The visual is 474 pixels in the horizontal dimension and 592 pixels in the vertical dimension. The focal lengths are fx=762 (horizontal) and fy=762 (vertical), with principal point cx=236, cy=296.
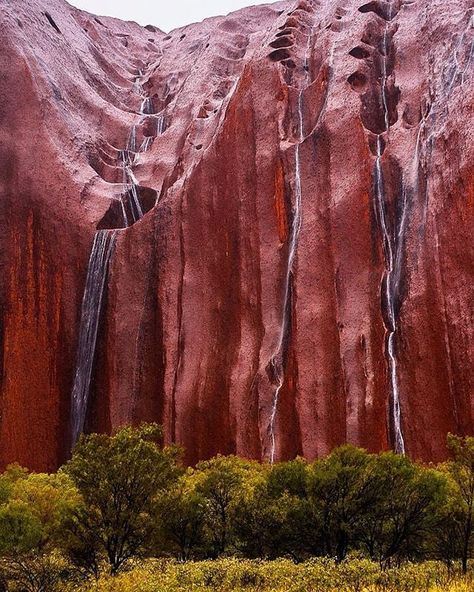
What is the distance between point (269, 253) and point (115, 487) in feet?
66.3

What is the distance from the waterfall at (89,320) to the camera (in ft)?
125

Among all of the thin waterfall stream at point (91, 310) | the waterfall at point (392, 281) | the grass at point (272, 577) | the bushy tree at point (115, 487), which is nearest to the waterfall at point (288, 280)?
the waterfall at point (392, 281)

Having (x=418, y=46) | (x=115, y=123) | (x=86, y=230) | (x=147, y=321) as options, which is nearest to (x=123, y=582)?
(x=147, y=321)

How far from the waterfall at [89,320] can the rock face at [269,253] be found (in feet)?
0.36

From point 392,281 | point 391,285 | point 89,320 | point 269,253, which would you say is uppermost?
point 269,253

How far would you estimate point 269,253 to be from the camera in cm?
3650

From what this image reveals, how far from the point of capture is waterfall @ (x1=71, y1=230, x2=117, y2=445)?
38250 mm

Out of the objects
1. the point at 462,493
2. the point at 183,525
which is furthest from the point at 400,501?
the point at 183,525

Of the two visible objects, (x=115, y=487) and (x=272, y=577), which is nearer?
(x=272, y=577)

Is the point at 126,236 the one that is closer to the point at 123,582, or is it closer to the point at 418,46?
the point at 418,46

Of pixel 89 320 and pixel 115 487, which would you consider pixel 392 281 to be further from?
pixel 115 487

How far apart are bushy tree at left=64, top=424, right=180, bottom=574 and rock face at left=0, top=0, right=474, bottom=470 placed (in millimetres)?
13471

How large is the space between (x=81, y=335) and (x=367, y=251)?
1564cm

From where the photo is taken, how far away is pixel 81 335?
1559 inches
